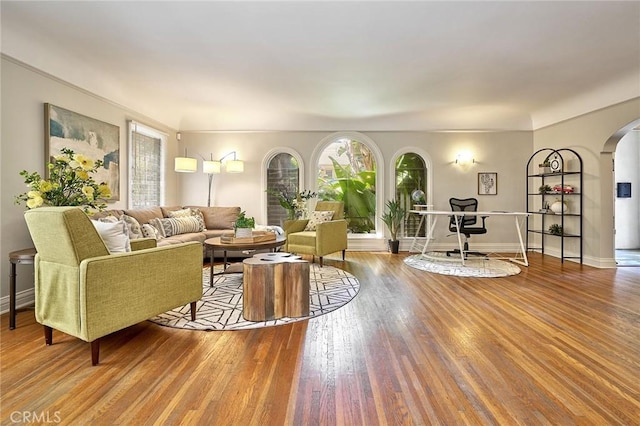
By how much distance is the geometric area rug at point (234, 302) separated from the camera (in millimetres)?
2705

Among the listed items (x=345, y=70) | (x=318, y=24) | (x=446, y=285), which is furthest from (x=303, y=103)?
(x=446, y=285)

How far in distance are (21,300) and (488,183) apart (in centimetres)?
706

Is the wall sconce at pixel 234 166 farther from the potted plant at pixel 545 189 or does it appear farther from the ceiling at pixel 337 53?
the potted plant at pixel 545 189

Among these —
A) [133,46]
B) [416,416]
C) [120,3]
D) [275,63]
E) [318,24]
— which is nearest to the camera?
[416,416]

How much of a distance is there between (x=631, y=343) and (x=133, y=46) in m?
4.94

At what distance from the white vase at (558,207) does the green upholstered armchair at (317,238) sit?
Answer: 11.4ft

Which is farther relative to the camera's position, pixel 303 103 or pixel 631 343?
pixel 303 103

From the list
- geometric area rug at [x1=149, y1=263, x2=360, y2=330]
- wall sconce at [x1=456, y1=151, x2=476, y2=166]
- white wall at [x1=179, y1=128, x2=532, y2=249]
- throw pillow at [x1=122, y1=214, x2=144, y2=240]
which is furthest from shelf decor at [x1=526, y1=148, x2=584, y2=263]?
throw pillow at [x1=122, y1=214, x2=144, y2=240]

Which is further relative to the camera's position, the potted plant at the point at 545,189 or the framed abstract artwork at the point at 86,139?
the potted plant at the point at 545,189

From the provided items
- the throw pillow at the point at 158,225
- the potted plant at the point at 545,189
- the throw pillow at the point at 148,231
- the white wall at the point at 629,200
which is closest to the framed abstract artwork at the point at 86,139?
the throw pillow at the point at 158,225

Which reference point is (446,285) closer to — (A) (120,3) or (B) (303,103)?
(B) (303,103)

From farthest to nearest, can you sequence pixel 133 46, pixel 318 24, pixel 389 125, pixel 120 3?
pixel 389 125, pixel 133 46, pixel 318 24, pixel 120 3

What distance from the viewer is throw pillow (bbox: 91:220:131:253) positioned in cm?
238

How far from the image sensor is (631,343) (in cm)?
233
